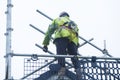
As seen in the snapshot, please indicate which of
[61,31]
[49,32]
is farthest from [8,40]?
[61,31]

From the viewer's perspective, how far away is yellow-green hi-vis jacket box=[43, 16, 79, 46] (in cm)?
885

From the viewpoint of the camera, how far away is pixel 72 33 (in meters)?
8.94

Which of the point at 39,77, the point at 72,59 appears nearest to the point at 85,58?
the point at 72,59

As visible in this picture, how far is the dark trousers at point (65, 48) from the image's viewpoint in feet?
27.8

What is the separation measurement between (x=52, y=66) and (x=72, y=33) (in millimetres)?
794

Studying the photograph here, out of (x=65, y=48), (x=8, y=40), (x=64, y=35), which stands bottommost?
(x=65, y=48)

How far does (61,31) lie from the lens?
8.84 metres

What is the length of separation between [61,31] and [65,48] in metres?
0.35

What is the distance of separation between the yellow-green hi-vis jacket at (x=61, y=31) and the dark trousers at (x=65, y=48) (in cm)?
8

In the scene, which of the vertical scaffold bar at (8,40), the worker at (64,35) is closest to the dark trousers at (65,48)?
the worker at (64,35)

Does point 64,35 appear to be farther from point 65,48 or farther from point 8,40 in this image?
point 8,40

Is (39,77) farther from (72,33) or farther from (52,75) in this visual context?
(72,33)

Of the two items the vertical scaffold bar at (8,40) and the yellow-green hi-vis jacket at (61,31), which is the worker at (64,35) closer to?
the yellow-green hi-vis jacket at (61,31)

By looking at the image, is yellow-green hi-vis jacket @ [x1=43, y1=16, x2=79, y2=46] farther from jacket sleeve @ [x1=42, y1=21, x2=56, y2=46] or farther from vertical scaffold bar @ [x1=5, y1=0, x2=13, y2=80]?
vertical scaffold bar @ [x1=5, y1=0, x2=13, y2=80]
